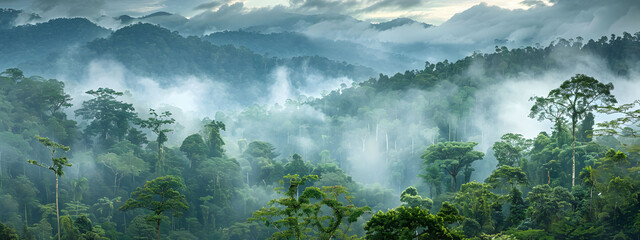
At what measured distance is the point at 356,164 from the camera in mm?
85812

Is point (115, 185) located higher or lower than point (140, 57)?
lower

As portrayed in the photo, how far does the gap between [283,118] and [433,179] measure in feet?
176

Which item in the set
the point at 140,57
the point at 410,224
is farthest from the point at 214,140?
the point at 140,57

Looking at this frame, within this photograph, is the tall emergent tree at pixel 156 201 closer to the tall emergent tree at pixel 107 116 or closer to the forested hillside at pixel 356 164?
the forested hillside at pixel 356 164

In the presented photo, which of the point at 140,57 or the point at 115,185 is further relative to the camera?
the point at 140,57

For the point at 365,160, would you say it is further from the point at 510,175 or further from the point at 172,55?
the point at 172,55

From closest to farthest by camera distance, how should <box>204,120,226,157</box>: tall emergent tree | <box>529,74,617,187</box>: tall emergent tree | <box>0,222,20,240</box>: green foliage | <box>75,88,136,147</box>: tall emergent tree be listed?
<box>529,74,617,187</box>: tall emergent tree → <box>0,222,20,240</box>: green foliage → <box>204,120,226,157</box>: tall emergent tree → <box>75,88,136,147</box>: tall emergent tree

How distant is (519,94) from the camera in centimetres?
8656

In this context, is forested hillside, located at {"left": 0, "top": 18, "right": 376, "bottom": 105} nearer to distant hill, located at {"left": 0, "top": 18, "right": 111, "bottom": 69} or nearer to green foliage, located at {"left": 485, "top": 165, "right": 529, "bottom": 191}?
distant hill, located at {"left": 0, "top": 18, "right": 111, "bottom": 69}

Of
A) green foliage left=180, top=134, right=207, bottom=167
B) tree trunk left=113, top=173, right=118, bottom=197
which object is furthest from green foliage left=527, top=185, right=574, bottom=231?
tree trunk left=113, top=173, right=118, bottom=197

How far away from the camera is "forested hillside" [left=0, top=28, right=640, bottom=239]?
30.5 m

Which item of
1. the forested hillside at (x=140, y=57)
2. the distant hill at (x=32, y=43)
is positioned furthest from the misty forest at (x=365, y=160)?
the distant hill at (x=32, y=43)

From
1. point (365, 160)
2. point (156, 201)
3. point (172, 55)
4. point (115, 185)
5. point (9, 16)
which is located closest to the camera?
point (156, 201)

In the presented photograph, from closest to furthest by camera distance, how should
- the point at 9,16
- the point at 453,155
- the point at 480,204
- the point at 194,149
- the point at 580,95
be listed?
the point at 580,95 → the point at 480,204 → the point at 453,155 → the point at 194,149 → the point at 9,16
